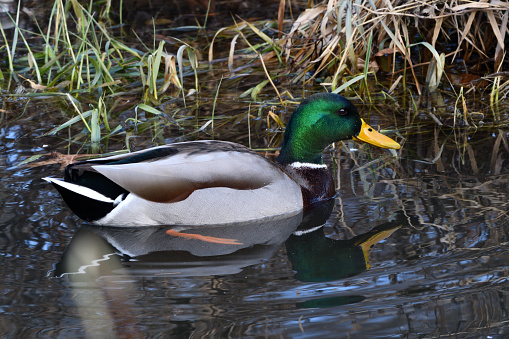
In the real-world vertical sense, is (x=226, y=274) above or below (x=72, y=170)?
below

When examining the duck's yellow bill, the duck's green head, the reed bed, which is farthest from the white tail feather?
the duck's yellow bill

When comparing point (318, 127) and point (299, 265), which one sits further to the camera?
point (318, 127)

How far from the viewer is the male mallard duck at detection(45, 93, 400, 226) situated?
401 cm

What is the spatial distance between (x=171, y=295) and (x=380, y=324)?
879mm

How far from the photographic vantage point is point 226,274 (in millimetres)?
3547

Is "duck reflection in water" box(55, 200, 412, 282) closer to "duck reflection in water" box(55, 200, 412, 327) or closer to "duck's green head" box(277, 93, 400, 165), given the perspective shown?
"duck reflection in water" box(55, 200, 412, 327)

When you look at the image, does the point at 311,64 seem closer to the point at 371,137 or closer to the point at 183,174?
the point at 371,137

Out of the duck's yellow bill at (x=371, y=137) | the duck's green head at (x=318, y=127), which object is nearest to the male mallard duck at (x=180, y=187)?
the duck's green head at (x=318, y=127)

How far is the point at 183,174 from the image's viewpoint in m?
4.05

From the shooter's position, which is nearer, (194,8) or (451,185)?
(451,185)

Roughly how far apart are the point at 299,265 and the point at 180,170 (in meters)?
0.83

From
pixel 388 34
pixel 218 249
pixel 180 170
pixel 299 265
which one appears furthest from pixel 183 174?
pixel 388 34

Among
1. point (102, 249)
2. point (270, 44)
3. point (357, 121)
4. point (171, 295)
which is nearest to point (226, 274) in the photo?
point (171, 295)

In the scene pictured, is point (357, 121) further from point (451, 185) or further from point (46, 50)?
point (46, 50)
